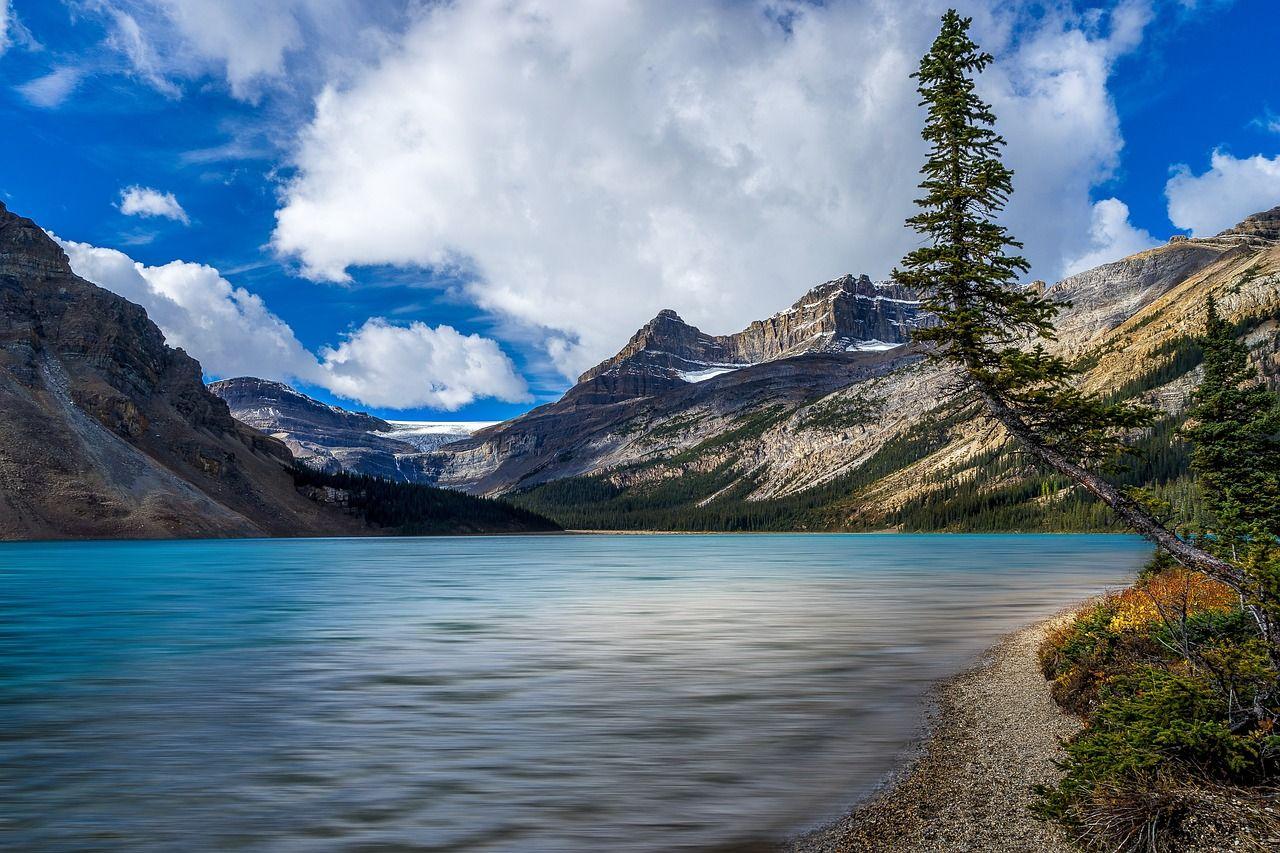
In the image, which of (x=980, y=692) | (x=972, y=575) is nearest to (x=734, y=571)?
(x=972, y=575)

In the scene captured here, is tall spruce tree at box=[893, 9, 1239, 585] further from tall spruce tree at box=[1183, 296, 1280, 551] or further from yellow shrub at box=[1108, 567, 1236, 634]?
tall spruce tree at box=[1183, 296, 1280, 551]

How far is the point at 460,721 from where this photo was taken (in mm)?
16781

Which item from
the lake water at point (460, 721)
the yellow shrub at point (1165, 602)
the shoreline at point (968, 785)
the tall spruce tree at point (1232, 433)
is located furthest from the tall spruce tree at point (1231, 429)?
the shoreline at point (968, 785)

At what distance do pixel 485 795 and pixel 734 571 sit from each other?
67.2 meters

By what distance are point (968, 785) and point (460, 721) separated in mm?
10526

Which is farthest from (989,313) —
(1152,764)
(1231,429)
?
(1231,429)

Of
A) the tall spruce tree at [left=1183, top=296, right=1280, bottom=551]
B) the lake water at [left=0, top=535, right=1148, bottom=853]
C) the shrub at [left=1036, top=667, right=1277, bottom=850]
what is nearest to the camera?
the shrub at [left=1036, top=667, right=1277, bottom=850]

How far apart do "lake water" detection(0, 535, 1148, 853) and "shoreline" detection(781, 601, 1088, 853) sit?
1.84 feet

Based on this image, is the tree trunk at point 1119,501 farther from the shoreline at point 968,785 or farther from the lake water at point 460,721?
the lake water at point 460,721

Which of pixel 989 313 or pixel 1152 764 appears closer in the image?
pixel 1152 764

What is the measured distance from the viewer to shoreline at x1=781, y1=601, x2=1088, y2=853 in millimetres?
9141

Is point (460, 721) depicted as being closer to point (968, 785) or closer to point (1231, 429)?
point (968, 785)

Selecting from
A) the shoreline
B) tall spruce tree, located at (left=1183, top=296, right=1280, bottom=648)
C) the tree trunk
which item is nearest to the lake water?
the shoreline

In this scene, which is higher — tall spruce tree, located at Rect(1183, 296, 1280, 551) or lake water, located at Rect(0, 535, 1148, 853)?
tall spruce tree, located at Rect(1183, 296, 1280, 551)
